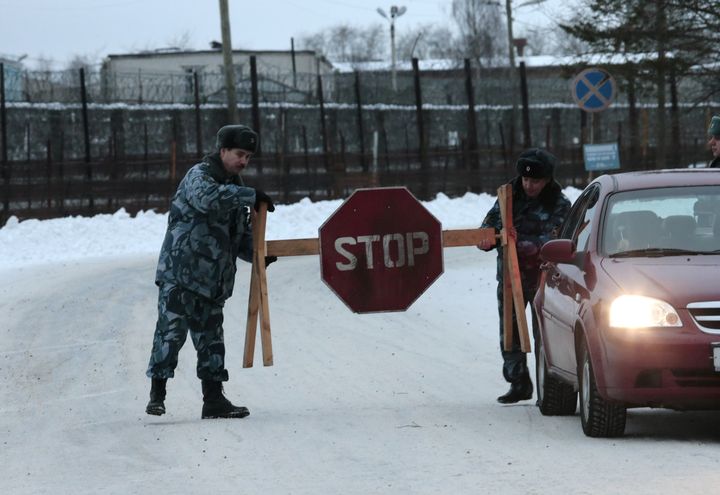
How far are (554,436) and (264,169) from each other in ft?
93.2

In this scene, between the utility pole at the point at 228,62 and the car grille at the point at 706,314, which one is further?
the utility pole at the point at 228,62

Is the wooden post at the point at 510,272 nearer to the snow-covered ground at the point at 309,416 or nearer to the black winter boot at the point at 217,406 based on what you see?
the snow-covered ground at the point at 309,416

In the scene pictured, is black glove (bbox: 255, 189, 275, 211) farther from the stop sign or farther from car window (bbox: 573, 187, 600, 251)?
car window (bbox: 573, 187, 600, 251)

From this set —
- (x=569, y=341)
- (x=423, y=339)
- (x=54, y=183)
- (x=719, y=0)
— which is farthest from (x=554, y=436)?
(x=54, y=183)

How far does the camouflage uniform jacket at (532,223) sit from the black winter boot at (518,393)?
2.28 feet

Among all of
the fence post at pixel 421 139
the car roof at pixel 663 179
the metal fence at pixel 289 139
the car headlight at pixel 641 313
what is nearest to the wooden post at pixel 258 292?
the car roof at pixel 663 179

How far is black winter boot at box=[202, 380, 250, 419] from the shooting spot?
9273 mm

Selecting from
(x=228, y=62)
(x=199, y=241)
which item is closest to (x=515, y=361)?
(x=199, y=241)

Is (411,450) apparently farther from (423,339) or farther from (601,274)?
(423,339)

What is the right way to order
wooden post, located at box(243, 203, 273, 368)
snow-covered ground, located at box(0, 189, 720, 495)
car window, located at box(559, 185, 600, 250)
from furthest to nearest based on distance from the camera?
1. wooden post, located at box(243, 203, 273, 368)
2. car window, located at box(559, 185, 600, 250)
3. snow-covered ground, located at box(0, 189, 720, 495)

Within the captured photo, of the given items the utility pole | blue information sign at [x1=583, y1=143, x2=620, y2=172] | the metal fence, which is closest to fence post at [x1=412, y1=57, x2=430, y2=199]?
the metal fence

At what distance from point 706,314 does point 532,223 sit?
306cm

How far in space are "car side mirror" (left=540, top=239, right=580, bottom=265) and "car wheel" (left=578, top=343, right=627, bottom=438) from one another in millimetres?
746

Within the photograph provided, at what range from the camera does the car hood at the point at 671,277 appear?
24.2 ft
